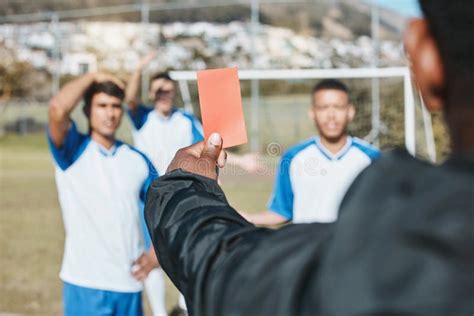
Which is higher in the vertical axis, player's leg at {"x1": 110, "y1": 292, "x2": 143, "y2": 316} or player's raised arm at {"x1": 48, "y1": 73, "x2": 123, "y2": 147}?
player's raised arm at {"x1": 48, "y1": 73, "x2": 123, "y2": 147}

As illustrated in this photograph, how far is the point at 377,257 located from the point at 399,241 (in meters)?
0.02

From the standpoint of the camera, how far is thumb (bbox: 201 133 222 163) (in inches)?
54.9

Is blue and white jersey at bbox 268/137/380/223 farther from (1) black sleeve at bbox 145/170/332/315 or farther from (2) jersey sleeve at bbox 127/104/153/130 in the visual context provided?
(1) black sleeve at bbox 145/170/332/315

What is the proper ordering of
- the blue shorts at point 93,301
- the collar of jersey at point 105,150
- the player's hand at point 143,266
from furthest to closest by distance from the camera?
the collar of jersey at point 105,150, the blue shorts at point 93,301, the player's hand at point 143,266

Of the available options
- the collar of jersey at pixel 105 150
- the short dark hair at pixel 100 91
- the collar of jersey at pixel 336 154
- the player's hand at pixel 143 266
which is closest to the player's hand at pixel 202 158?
the player's hand at pixel 143 266

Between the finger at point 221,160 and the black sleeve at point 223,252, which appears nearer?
the black sleeve at point 223,252

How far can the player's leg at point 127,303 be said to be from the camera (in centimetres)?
467

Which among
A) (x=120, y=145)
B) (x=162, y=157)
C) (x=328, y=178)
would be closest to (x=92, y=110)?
(x=120, y=145)

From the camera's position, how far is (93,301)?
459cm

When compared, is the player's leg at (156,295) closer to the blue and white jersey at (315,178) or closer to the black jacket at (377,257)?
the blue and white jersey at (315,178)

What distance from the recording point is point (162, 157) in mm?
7867

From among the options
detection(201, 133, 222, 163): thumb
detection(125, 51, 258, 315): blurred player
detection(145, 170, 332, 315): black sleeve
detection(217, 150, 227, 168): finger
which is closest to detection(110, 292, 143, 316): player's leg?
detection(125, 51, 258, 315): blurred player

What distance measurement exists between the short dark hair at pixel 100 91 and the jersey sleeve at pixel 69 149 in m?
0.24

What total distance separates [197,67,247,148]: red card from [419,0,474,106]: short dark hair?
683mm
